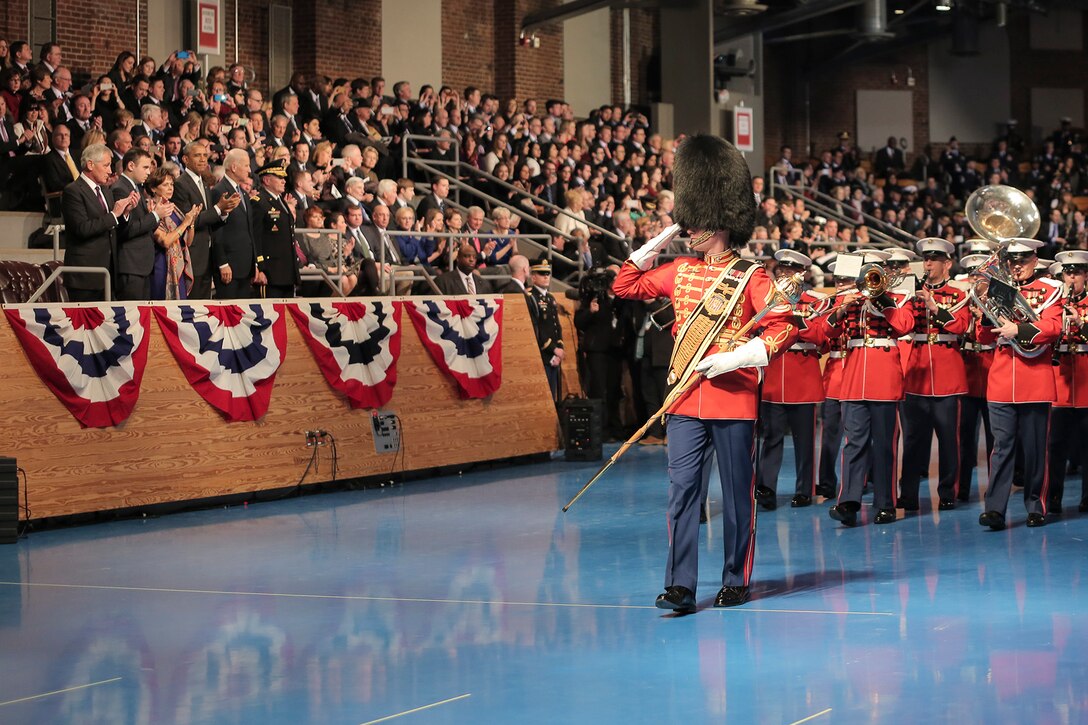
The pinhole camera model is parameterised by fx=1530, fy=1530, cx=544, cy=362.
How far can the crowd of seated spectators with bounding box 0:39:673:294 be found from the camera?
14.4m

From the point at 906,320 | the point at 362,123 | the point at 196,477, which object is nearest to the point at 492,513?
the point at 196,477

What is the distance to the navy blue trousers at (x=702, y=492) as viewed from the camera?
7375 mm

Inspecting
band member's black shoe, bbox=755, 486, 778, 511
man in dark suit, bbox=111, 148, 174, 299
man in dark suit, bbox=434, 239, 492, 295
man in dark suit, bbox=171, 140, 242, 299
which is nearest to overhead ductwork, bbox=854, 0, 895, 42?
man in dark suit, bbox=434, 239, 492, 295

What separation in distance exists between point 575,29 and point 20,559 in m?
21.0

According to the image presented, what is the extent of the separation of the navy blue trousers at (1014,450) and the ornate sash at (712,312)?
3.31 meters

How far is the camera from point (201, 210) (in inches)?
469

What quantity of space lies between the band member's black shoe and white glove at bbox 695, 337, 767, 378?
4106 mm

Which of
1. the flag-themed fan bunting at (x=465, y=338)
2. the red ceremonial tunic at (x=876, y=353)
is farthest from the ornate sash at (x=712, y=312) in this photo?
the flag-themed fan bunting at (x=465, y=338)

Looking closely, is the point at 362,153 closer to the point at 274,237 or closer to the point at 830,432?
the point at 274,237

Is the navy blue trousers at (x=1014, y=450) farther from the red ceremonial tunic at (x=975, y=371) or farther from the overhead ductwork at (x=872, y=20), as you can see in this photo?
the overhead ductwork at (x=872, y=20)

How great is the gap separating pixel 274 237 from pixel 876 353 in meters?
5.00

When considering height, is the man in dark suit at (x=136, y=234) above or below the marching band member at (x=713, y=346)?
above

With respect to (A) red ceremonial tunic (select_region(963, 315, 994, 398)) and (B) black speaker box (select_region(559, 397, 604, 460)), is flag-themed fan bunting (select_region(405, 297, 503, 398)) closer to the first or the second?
(B) black speaker box (select_region(559, 397, 604, 460))

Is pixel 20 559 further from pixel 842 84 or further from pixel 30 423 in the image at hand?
pixel 842 84
